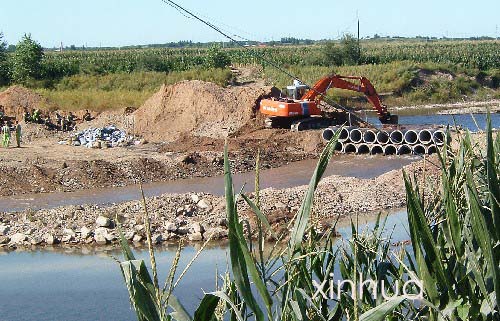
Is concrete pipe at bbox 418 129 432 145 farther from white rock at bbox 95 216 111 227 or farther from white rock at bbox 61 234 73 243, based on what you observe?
white rock at bbox 61 234 73 243

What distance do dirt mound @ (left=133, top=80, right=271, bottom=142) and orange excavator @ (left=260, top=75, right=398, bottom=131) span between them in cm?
141

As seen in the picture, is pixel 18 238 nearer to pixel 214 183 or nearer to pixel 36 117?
pixel 214 183

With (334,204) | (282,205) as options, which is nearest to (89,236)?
(282,205)

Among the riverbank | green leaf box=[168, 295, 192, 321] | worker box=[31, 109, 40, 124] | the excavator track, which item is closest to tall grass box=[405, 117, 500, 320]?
green leaf box=[168, 295, 192, 321]

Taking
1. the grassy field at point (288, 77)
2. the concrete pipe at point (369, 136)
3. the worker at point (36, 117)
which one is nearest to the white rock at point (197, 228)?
the concrete pipe at point (369, 136)

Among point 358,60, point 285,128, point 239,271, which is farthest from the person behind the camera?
point 358,60

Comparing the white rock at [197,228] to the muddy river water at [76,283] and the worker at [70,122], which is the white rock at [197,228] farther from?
the worker at [70,122]

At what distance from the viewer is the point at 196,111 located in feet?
97.6

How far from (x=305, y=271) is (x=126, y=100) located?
1289 inches

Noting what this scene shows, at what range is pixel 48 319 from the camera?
10.8 m

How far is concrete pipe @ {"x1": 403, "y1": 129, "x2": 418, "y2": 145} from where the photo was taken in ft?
81.5

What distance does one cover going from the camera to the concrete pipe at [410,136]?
24828 millimetres

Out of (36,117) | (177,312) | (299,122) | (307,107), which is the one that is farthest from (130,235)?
(36,117)

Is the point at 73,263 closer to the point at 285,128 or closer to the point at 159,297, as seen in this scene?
the point at 159,297
